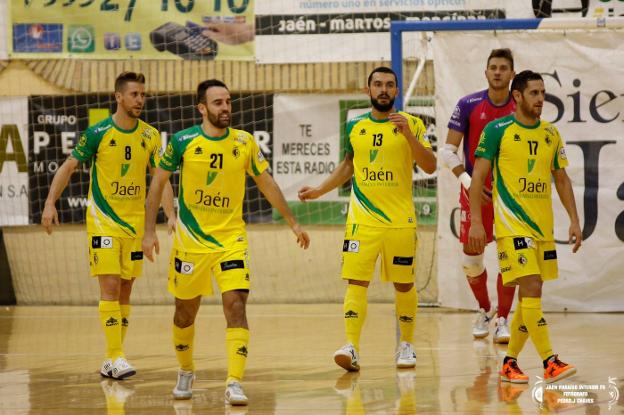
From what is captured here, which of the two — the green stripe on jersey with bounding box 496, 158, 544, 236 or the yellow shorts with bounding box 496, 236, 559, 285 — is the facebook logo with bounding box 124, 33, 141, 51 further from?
the yellow shorts with bounding box 496, 236, 559, 285

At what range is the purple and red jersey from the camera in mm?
9766

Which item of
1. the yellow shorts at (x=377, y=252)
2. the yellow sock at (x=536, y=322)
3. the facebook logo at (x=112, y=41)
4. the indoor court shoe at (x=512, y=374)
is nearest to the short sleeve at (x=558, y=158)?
the yellow sock at (x=536, y=322)

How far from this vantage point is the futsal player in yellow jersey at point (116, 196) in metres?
8.66

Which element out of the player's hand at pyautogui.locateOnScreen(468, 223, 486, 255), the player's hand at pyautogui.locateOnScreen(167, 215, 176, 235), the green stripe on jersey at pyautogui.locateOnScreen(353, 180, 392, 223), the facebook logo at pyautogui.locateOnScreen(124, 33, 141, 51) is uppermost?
the facebook logo at pyautogui.locateOnScreen(124, 33, 141, 51)

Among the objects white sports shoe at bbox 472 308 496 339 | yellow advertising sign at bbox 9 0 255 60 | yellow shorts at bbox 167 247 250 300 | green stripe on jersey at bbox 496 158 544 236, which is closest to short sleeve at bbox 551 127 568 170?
green stripe on jersey at bbox 496 158 544 236

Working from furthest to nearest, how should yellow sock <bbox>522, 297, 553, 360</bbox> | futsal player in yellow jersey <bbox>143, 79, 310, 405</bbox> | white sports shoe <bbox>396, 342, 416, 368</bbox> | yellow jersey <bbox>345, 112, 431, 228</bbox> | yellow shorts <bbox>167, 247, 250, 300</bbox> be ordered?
white sports shoe <bbox>396, 342, 416, 368</bbox> < yellow jersey <bbox>345, 112, 431, 228</bbox> < yellow sock <bbox>522, 297, 553, 360</bbox> < futsal player in yellow jersey <bbox>143, 79, 310, 405</bbox> < yellow shorts <bbox>167, 247, 250, 300</bbox>

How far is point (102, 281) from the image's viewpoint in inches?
342

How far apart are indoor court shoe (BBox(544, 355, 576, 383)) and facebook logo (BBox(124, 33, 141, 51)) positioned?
8086 mm

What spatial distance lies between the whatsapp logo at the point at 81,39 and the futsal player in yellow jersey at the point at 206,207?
6.98 meters

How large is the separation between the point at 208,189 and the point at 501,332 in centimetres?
394

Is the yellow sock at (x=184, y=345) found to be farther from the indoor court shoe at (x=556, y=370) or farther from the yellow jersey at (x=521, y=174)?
the indoor court shoe at (x=556, y=370)

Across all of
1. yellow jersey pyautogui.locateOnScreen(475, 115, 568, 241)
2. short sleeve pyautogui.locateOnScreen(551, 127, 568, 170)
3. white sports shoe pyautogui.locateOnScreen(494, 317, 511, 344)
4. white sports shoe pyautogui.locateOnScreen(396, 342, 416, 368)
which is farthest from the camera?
white sports shoe pyautogui.locateOnScreen(494, 317, 511, 344)

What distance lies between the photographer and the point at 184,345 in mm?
7473

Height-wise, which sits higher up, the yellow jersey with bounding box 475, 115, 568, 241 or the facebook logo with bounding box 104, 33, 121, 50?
the facebook logo with bounding box 104, 33, 121, 50
